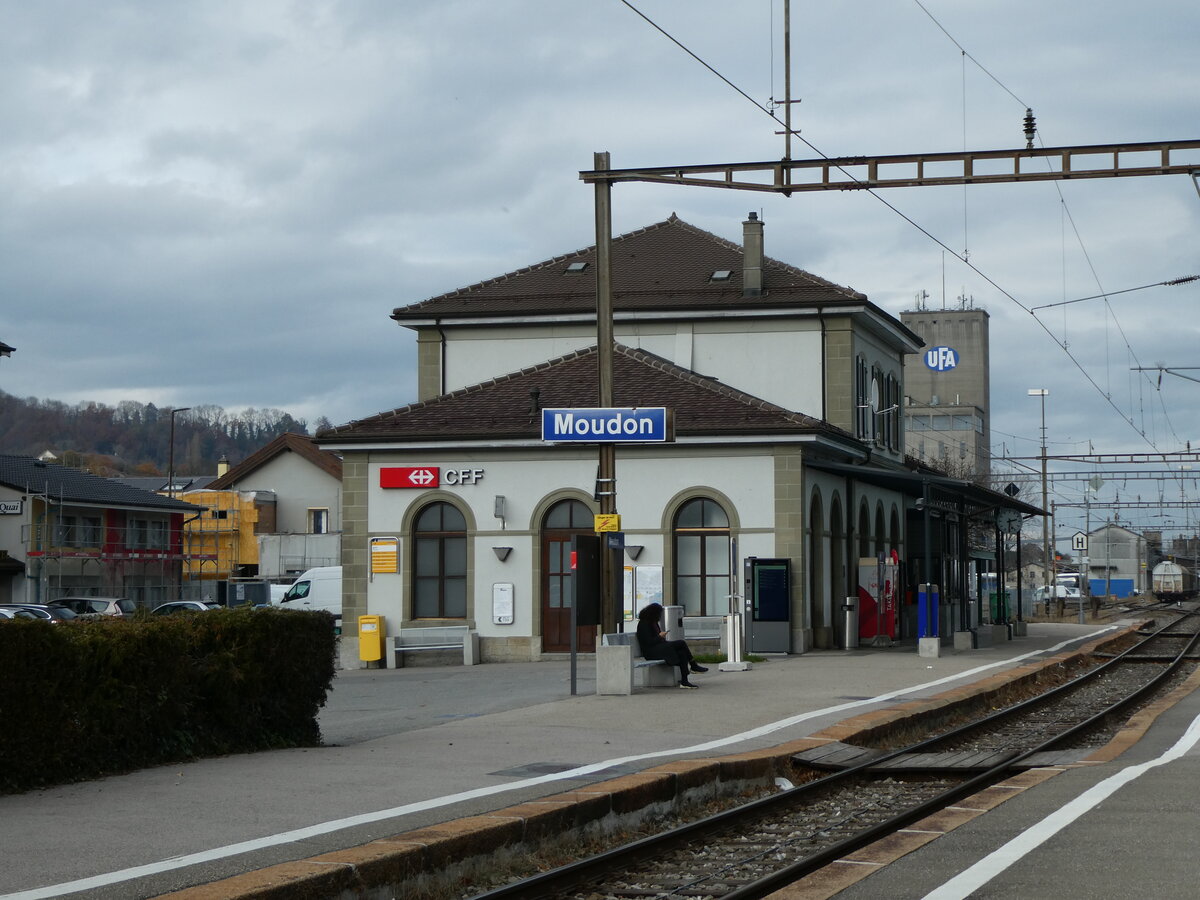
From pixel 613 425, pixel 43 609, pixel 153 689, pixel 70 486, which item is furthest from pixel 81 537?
pixel 153 689

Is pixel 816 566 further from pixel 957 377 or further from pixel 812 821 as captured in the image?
pixel 957 377

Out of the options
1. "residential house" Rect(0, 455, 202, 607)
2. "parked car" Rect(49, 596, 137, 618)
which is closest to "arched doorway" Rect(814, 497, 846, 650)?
"parked car" Rect(49, 596, 137, 618)

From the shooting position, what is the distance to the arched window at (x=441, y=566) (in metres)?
31.5

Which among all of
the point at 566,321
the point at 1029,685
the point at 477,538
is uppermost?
the point at 566,321

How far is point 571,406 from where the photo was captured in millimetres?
31766

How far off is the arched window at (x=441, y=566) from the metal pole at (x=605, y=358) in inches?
450

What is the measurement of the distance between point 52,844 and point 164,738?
3706 millimetres

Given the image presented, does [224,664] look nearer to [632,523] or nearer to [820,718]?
[820,718]

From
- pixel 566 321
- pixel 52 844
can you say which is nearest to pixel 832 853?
pixel 52 844

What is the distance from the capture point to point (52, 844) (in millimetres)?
8359

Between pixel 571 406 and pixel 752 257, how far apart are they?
311 inches

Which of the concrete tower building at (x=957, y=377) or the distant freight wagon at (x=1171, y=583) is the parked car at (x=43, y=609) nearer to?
the distant freight wagon at (x=1171, y=583)

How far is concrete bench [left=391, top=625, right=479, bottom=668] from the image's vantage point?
3050 cm

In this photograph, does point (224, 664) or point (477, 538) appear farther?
point (477, 538)
